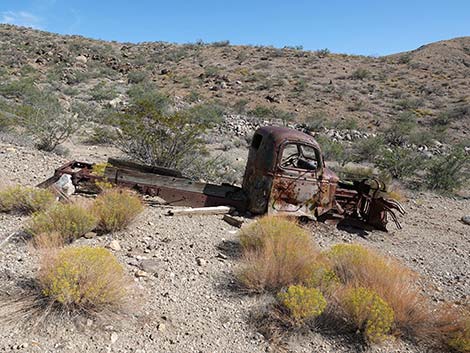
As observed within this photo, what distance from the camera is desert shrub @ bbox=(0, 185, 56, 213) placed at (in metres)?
4.98

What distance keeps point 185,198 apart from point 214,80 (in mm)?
23365

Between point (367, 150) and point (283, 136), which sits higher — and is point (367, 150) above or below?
below

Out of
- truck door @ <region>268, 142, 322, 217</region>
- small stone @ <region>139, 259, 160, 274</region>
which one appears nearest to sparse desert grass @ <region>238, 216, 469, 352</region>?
small stone @ <region>139, 259, 160, 274</region>

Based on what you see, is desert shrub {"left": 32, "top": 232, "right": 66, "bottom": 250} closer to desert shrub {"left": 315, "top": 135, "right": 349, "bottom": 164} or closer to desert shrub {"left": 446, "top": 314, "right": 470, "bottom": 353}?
desert shrub {"left": 446, "top": 314, "right": 470, "bottom": 353}

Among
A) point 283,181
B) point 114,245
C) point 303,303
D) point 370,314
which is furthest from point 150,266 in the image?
point 283,181

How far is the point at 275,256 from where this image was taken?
4316mm

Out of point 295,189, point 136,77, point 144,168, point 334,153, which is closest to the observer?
point 295,189

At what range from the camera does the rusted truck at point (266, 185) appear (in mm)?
5855

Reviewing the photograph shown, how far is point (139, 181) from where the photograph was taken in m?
5.89

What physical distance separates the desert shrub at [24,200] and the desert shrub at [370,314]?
3.95 meters

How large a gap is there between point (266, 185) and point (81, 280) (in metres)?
3.28

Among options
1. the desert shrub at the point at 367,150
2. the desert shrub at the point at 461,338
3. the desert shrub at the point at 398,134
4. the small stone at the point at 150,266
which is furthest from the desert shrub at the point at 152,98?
the desert shrub at the point at 461,338

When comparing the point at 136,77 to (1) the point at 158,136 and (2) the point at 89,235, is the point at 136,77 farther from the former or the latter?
(2) the point at 89,235

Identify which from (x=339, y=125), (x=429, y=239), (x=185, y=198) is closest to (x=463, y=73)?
(x=339, y=125)
